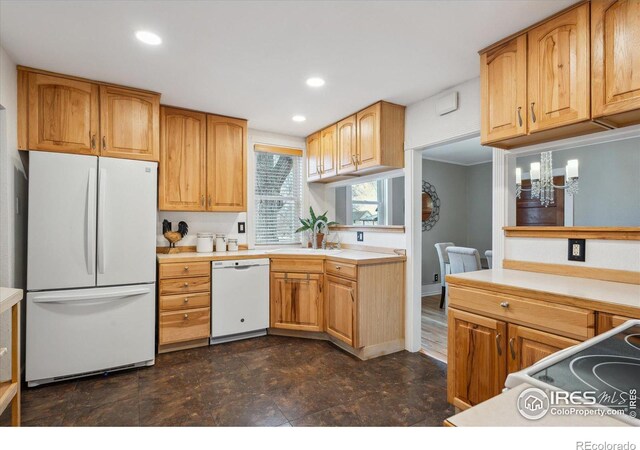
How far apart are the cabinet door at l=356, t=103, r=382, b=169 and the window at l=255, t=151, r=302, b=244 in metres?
1.27

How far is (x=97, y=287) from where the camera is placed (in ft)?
8.46

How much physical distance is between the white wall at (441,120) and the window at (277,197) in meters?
1.68

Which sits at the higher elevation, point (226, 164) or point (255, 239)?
point (226, 164)

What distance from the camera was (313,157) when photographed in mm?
4156

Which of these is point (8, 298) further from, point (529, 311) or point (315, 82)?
point (529, 311)

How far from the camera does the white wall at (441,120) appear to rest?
2590 millimetres

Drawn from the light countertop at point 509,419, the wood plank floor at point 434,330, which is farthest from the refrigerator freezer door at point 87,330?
the light countertop at point 509,419

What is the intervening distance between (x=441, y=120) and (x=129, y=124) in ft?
8.76

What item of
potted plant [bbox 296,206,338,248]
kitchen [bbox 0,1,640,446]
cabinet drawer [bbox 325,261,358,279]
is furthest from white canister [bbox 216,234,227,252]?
cabinet drawer [bbox 325,261,358,279]

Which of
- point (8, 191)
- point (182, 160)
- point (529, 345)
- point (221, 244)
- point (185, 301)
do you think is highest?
point (182, 160)

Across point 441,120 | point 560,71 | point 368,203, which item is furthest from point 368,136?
point 560,71

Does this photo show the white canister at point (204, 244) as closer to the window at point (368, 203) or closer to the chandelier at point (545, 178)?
the window at point (368, 203)

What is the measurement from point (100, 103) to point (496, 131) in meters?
3.00
